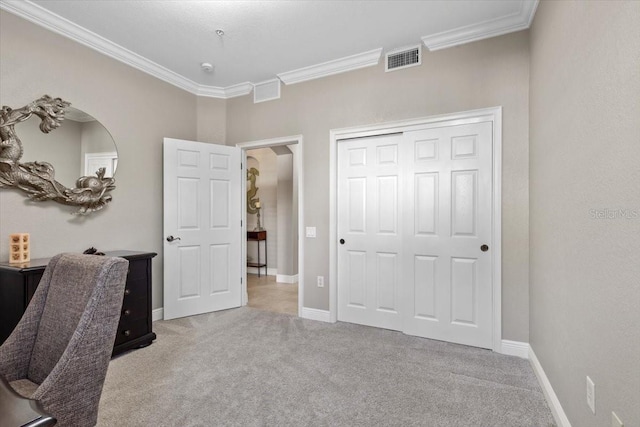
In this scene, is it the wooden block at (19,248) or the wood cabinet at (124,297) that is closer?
the wood cabinet at (124,297)

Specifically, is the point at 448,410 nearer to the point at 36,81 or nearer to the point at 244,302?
the point at 244,302

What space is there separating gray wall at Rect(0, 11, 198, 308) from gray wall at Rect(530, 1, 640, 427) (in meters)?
3.78

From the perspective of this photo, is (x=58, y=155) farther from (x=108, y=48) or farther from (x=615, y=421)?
(x=615, y=421)

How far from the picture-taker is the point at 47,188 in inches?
107

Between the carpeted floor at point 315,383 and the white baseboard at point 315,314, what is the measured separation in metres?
0.35

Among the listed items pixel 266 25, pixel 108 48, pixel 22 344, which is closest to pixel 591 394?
pixel 22 344

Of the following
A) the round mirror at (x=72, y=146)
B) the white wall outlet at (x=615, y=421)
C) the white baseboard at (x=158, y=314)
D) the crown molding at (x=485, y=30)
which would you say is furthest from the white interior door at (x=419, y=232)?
the round mirror at (x=72, y=146)

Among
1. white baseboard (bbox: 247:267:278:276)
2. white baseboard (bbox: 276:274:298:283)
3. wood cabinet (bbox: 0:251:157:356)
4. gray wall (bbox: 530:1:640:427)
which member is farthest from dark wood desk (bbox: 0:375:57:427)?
white baseboard (bbox: 247:267:278:276)

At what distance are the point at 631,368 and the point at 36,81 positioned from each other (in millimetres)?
4140

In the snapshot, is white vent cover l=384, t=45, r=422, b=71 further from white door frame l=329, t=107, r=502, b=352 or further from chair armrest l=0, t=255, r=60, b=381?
chair armrest l=0, t=255, r=60, b=381

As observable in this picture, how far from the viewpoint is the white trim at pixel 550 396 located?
5.80 ft

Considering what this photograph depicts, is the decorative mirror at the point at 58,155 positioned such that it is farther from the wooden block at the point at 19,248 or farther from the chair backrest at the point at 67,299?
the chair backrest at the point at 67,299

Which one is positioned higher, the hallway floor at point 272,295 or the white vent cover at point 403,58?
A: the white vent cover at point 403,58

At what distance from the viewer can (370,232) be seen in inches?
135
